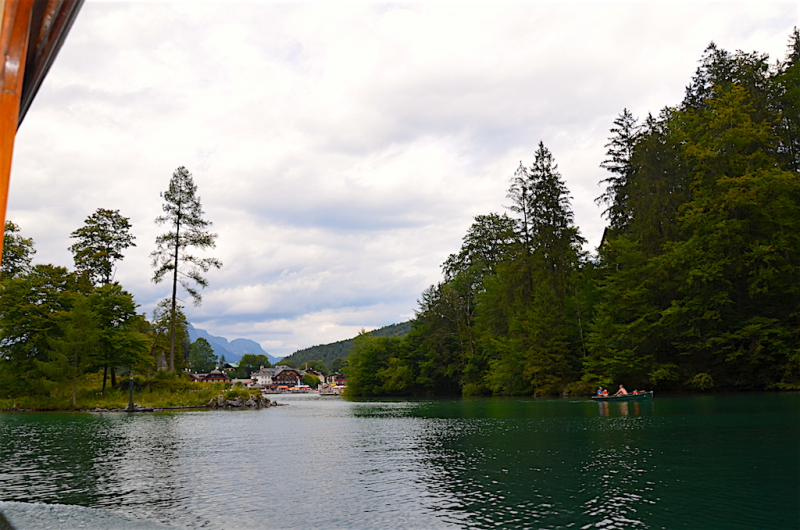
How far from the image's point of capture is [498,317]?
58.5m

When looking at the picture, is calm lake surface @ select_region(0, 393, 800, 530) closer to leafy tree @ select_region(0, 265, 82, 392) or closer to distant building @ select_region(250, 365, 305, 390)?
leafy tree @ select_region(0, 265, 82, 392)

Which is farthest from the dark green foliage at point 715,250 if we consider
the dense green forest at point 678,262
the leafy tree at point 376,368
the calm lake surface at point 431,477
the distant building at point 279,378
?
the distant building at point 279,378

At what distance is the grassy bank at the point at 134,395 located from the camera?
1635 inches

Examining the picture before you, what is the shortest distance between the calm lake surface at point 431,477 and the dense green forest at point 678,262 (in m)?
16.7

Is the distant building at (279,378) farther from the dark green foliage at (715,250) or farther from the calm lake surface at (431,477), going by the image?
the calm lake surface at (431,477)

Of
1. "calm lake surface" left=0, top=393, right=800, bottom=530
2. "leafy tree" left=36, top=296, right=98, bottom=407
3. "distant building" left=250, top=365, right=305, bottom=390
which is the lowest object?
"distant building" left=250, top=365, right=305, bottom=390

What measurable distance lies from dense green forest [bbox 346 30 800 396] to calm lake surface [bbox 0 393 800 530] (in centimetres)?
1667

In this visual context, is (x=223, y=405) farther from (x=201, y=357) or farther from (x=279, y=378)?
(x=201, y=357)

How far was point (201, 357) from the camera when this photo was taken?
187500 mm

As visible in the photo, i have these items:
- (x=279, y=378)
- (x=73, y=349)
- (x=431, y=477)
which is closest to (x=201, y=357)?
(x=279, y=378)

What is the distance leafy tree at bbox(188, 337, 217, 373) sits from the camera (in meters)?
184

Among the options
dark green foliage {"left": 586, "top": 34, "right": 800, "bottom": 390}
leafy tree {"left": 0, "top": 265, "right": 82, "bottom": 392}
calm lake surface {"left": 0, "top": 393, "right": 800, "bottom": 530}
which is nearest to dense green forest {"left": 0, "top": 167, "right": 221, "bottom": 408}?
leafy tree {"left": 0, "top": 265, "right": 82, "bottom": 392}

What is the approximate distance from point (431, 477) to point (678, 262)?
1266 inches

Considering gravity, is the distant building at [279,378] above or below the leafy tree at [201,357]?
below
